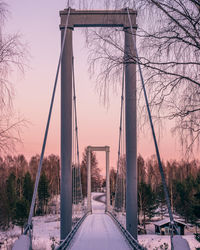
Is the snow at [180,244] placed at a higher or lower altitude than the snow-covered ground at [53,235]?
higher

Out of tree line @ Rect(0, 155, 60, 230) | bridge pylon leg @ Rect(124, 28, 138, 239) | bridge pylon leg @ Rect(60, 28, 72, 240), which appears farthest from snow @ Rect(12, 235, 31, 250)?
tree line @ Rect(0, 155, 60, 230)

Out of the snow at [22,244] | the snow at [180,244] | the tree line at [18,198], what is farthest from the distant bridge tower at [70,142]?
the tree line at [18,198]

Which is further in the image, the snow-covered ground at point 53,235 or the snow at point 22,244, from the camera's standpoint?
the snow-covered ground at point 53,235

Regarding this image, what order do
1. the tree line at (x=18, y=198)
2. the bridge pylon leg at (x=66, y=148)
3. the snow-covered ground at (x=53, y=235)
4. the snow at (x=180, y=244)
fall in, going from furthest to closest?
the tree line at (x=18, y=198)
the snow-covered ground at (x=53, y=235)
the bridge pylon leg at (x=66, y=148)
the snow at (x=180, y=244)

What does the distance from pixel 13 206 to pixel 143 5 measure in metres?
34.6

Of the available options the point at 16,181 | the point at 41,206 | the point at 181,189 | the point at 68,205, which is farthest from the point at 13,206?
the point at 68,205

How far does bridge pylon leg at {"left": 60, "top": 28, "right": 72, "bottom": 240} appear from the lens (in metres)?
8.79

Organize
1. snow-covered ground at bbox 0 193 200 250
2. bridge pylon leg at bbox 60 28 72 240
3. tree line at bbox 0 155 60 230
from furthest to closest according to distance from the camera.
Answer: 1. tree line at bbox 0 155 60 230
2. snow-covered ground at bbox 0 193 200 250
3. bridge pylon leg at bbox 60 28 72 240

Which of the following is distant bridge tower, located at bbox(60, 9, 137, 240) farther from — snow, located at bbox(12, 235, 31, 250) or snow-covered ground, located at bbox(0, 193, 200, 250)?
snow, located at bbox(12, 235, 31, 250)

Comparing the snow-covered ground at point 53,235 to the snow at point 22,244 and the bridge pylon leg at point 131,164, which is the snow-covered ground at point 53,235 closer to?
the bridge pylon leg at point 131,164

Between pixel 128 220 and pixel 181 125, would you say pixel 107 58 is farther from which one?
pixel 128 220

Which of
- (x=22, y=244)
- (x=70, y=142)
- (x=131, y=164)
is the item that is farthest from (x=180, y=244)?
(x=70, y=142)

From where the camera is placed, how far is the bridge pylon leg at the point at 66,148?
8.79m

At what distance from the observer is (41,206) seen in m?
47.2
